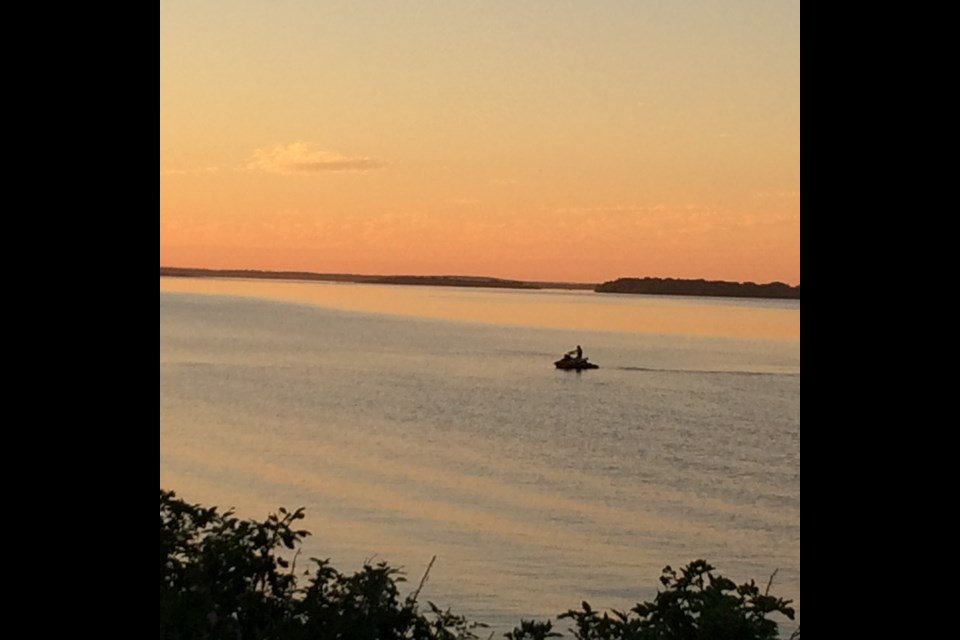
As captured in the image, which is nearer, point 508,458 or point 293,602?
point 293,602

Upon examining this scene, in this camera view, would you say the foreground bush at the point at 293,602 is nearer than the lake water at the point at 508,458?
Yes

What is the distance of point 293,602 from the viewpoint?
4387mm

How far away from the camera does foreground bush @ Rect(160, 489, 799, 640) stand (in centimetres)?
400

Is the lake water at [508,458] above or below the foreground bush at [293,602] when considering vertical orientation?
below

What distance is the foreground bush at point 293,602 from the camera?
157 inches

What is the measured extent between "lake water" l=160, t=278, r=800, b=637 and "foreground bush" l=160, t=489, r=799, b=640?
859 cm

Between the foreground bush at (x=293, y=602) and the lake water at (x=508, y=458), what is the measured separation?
28.2 ft

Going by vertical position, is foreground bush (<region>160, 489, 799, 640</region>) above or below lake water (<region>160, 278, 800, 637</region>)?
above

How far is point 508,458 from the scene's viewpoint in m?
54.9

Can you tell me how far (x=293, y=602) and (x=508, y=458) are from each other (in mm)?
50767

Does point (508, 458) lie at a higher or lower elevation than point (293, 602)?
lower

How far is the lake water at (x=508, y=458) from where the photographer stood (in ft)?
120
